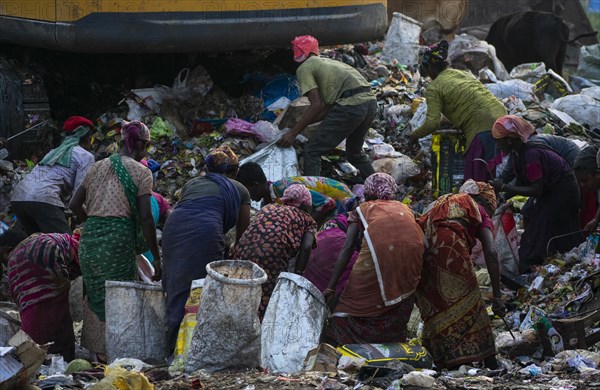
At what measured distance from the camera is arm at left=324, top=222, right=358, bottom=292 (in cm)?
676

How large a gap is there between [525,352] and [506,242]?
1.65 m

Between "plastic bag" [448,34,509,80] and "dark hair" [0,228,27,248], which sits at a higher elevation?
"plastic bag" [448,34,509,80]

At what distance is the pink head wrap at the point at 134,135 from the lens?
7152 mm

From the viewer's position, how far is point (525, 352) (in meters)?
7.09

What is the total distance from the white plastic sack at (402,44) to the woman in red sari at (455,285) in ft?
21.9

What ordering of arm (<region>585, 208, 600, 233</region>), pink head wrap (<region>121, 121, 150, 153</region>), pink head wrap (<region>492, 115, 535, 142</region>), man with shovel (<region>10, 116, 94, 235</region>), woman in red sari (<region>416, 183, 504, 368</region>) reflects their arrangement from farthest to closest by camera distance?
1. man with shovel (<region>10, 116, 94, 235</region>)
2. pink head wrap (<region>492, 115, 535, 142</region>)
3. arm (<region>585, 208, 600, 233</region>)
4. pink head wrap (<region>121, 121, 150, 153</region>)
5. woman in red sari (<region>416, 183, 504, 368</region>)

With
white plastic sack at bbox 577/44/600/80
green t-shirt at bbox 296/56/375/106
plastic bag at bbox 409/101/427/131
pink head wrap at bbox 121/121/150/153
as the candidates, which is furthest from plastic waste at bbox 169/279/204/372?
white plastic sack at bbox 577/44/600/80

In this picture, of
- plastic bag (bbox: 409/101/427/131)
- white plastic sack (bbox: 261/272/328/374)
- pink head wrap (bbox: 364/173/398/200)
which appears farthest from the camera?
plastic bag (bbox: 409/101/427/131)

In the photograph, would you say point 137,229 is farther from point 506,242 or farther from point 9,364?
point 506,242

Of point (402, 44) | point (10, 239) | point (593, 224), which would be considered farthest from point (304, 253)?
point (402, 44)

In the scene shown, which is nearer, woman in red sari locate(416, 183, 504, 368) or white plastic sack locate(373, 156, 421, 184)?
woman in red sari locate(416, 183, 504, 368)

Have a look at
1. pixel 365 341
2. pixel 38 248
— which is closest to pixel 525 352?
pixel 365 341

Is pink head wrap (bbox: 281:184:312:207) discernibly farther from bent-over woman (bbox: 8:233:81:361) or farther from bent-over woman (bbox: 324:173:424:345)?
bent-over woman (bbox: 8:233:81:361)

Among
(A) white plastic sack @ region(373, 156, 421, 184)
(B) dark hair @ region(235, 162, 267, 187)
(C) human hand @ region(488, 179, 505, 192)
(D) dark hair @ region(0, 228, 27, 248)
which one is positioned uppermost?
(B) dark hair @ region(235, 162, 267, 187)
